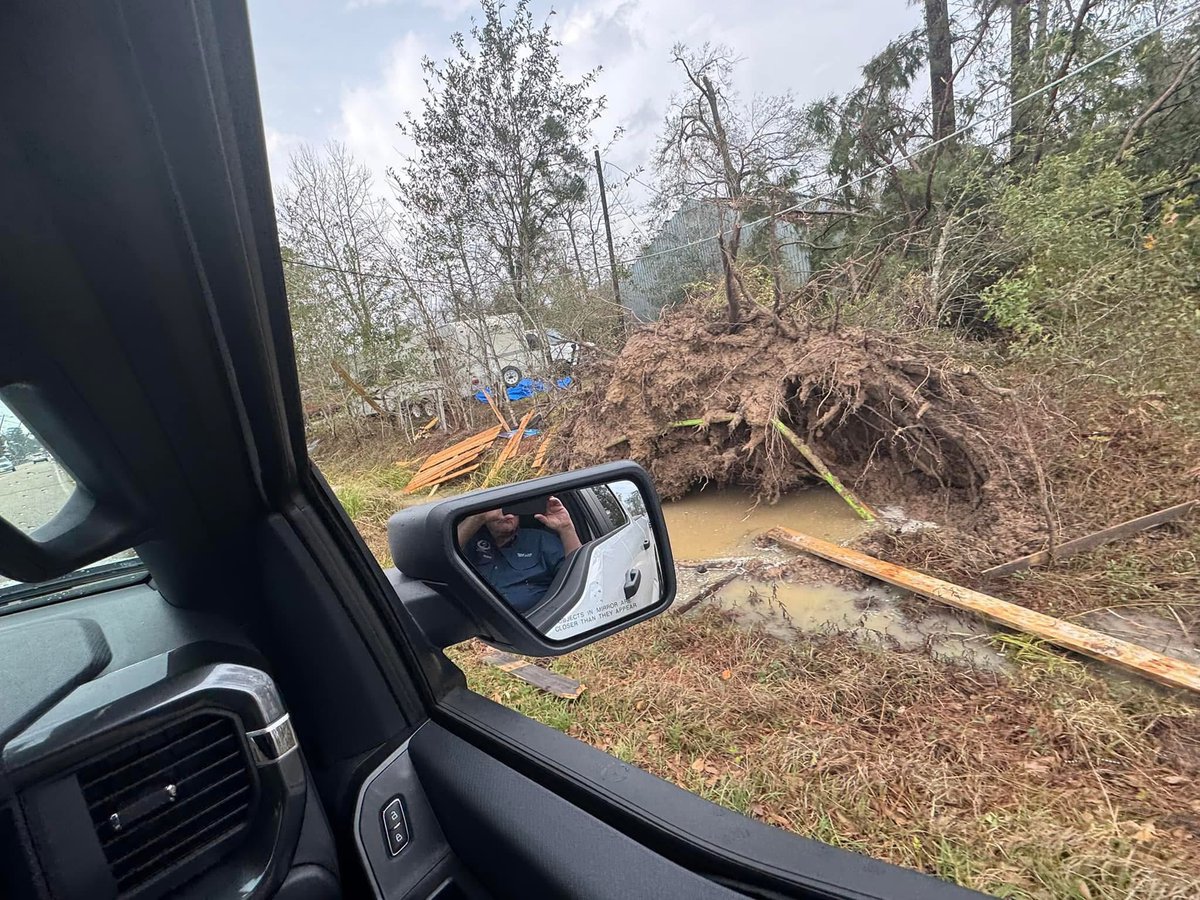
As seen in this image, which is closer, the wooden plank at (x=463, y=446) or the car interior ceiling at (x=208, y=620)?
the car interior ceiling at (x=208, y=620)

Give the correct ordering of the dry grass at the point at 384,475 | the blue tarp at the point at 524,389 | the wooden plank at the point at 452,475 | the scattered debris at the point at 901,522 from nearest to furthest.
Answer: the scattered debris at the point at 901,522, the dry grass at the point at 384,475, the wooden plank at the point at 452,475, the blue tarp at the point at 524,389

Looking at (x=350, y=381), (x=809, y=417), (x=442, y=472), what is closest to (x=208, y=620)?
(x=809, y=417)

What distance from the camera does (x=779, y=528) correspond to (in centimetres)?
615

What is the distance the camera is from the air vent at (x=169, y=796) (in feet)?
2.68

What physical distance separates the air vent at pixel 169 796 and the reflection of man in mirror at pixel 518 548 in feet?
1.72

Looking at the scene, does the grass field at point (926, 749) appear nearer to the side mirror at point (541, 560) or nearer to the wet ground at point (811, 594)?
the wet ground at point (811, 594)

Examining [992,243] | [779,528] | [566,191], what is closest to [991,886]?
[779,528]

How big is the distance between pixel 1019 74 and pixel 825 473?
26.2 ft

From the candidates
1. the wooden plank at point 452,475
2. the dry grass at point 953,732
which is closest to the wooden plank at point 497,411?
the wooden plank at point 452,475

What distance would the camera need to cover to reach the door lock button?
1.23 m

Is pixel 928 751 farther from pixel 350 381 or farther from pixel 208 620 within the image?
pixel 350 381

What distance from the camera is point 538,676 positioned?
3914mm

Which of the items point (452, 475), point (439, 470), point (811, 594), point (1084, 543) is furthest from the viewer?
point (439, 470)

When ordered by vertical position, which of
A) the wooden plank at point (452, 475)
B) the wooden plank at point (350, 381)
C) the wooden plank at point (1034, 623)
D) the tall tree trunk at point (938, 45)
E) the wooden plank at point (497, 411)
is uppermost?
the tall tree trunk at point (938, 45)
